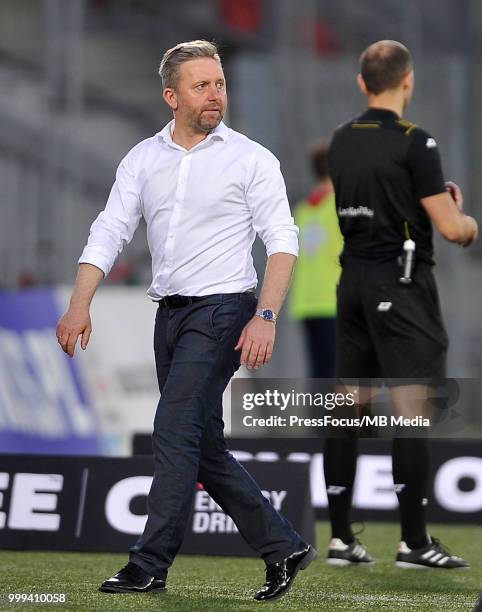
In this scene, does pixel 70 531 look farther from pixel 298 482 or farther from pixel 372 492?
pixel 372 492

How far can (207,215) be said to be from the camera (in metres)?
4.94

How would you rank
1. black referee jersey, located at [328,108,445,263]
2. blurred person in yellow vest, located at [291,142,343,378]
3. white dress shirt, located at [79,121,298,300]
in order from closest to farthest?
white dress shirt, located at [79,121,298,300], black referee jersey, located at [328,108,445,263], blurred person in yellow vest, located at [291,142,343,378]

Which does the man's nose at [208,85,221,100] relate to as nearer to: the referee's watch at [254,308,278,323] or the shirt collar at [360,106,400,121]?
the referee's watch at [254,308,278,323]

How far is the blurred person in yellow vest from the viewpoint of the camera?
9.85m

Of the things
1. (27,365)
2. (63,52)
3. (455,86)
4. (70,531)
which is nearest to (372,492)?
(70,531)

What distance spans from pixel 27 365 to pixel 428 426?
473cm

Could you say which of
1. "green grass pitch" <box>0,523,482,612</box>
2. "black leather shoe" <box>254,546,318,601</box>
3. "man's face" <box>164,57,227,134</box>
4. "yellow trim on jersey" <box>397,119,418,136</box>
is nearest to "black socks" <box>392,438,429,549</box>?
"green grass pitch" <box>0,523,482,612</box>

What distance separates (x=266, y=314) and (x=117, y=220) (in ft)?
2.09

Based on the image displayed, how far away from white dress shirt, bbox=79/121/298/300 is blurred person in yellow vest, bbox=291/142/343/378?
480cm

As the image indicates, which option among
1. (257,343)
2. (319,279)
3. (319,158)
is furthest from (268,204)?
(319,279)

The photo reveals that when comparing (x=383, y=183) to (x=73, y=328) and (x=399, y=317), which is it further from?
(x=73, y=328)

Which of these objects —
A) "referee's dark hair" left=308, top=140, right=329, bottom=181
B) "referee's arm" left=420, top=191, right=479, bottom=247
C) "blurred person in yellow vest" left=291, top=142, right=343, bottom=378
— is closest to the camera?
"referee's arm" left=420, top=191, right=479, bottom=247

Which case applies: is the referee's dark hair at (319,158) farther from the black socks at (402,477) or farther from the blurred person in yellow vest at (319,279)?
the black socks at (402,477)

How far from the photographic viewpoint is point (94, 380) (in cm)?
1030
